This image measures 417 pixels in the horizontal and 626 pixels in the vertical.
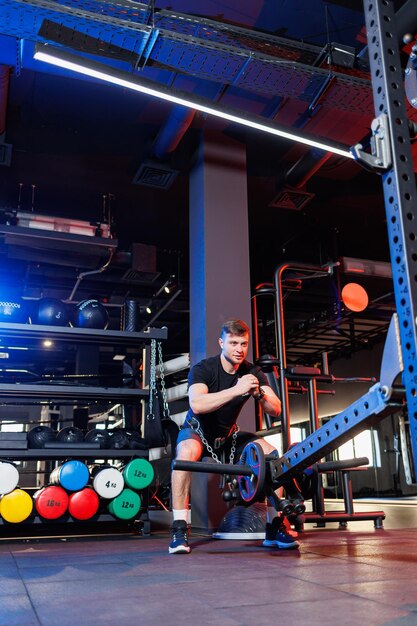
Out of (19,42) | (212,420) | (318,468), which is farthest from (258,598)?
(19,42)

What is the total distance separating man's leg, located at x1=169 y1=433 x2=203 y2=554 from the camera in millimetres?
2820

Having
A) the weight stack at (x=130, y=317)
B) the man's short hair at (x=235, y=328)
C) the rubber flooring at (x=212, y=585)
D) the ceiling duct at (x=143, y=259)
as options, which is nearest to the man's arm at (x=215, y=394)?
the man's short hair at (x=235, y=328)

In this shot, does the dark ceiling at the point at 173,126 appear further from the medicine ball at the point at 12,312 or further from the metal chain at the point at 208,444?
the metal chain at the point at 208,444

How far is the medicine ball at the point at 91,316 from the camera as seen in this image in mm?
4453

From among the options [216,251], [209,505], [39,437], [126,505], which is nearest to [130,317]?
[216,251]

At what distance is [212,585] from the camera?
1.93 metres

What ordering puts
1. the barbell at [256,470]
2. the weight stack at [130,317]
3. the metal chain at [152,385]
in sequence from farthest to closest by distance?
the weight stack at [130,317] < the metal chain at [152,385] < the barbell at [256,470]

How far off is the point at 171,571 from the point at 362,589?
777mm

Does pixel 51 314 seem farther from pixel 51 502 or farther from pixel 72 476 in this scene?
pixel 51 502

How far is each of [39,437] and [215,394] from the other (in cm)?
159

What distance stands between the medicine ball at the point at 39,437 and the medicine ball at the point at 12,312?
2.74ft

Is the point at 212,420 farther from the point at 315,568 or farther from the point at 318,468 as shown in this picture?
the point at 315,568

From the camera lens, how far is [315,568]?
2.25 meters

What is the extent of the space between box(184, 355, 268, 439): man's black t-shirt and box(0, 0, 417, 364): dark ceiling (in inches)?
71.3
